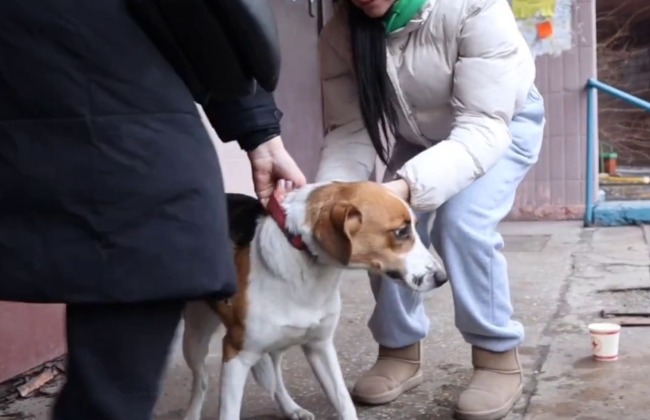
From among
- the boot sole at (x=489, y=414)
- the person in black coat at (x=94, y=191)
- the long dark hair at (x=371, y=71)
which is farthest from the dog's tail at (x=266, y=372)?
the person in black coat at (x=94, y=191)

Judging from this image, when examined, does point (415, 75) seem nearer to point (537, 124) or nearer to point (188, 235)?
point (537, 124)

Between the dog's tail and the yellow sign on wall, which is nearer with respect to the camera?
the dog's tail

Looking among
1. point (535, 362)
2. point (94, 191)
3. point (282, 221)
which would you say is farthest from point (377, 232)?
point (94, 191)

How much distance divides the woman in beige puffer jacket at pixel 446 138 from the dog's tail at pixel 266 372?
324 millimetres

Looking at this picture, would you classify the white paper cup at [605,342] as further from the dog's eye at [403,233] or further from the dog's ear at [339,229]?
the dog's ear at [339,229]

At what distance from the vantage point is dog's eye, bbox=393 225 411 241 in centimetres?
263

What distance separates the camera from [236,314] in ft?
8.67

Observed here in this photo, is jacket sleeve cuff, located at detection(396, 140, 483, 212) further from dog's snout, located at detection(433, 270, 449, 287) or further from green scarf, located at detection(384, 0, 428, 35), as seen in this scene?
green scarf, located at detection(384, 0, 428, 35)

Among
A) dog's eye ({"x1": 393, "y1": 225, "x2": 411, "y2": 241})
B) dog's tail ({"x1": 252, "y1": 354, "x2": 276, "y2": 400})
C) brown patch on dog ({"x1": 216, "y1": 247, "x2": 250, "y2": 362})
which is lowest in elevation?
dog's tail ({"x1": 252, "y1": 354, "x2": 276, "y2": 400})

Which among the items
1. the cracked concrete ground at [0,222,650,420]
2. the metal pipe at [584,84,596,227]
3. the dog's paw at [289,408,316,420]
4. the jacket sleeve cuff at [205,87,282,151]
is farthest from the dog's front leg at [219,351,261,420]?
the metal pipe at [584,84,596,227]

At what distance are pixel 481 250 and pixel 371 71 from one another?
0.64m

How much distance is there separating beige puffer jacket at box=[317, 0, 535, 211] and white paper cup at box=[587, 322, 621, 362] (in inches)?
36.3

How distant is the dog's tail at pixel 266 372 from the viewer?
2.92m

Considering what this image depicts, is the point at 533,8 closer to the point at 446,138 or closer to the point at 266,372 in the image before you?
the point at 446,138
